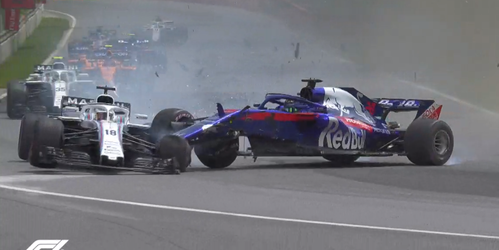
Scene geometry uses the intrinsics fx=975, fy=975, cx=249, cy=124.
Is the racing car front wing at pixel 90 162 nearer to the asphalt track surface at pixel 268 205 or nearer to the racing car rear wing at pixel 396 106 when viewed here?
the asphalt track surface at pixel 268 205

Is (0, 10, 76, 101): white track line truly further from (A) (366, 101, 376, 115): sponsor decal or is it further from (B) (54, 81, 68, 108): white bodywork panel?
(A) (366, 101, 376, 115): sponsor decal

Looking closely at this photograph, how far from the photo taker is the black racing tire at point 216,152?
51.4 ft

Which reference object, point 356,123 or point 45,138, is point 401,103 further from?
point 45,138

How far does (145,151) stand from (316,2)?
1098 cm

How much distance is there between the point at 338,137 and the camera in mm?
16203

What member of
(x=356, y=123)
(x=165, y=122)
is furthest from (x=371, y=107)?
(x=165, y=122)

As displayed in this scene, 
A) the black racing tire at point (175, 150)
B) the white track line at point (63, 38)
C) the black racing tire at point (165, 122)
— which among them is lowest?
the black racing tire at point (175, 150)

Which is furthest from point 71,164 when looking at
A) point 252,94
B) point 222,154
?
point 252,94

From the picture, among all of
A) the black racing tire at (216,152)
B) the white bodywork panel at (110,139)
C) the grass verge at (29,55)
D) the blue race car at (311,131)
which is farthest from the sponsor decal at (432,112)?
the grass verge at (29,55)

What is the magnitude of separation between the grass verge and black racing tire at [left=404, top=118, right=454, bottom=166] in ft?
54.9

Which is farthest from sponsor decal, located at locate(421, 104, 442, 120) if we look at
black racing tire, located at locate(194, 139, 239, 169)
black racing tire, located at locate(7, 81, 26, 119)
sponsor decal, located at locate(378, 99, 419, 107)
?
black racing tire, located at locate(7, 81, 26, 119)

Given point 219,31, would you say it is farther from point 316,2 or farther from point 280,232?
point 280,232

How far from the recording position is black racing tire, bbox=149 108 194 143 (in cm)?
1636

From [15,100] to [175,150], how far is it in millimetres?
12456
